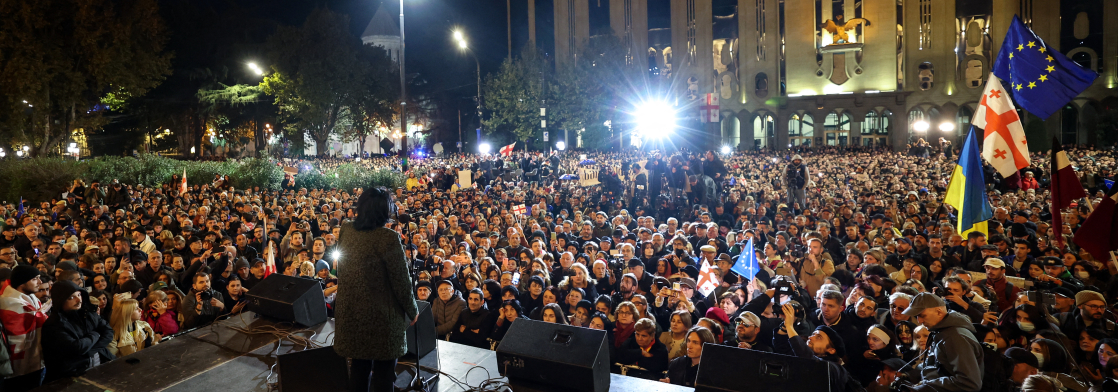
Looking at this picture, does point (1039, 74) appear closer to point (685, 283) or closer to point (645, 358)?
point (685, 283)

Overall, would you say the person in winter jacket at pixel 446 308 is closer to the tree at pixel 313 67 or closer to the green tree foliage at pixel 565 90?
the tree at pixel 313 67

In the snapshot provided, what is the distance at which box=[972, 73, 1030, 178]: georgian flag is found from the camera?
319 inches

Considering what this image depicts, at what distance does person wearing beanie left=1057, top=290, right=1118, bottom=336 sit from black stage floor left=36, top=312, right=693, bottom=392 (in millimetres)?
4469

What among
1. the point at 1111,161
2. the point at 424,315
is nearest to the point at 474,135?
the point at 1111,161

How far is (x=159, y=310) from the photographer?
765 centimetres

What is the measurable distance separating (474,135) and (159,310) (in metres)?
47.4

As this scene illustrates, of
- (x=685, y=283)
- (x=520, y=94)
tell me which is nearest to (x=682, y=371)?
(x=685, y=283)

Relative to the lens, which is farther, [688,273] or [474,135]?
[474,135]

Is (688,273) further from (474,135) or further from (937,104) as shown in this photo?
(474,135)

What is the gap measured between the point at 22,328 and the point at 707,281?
24.0ft

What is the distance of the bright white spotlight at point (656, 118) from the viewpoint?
153ft

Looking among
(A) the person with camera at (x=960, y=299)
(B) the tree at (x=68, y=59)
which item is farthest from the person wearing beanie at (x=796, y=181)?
(B) the tree at (x=68, y=59)

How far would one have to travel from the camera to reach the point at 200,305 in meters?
7.90

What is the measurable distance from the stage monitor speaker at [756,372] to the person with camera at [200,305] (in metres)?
6.38
